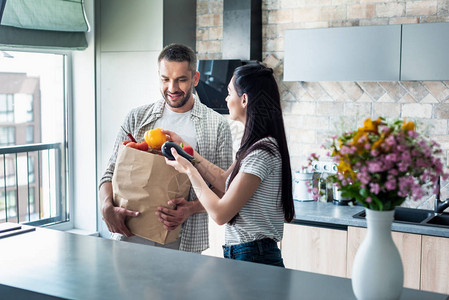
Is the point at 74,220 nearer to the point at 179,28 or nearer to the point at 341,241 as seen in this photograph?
the point at 179,28

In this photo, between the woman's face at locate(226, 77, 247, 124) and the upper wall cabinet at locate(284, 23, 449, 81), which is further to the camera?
the upper wall cabinet at locate(284, 23, 449, 81)

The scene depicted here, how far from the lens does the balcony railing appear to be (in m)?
3.98

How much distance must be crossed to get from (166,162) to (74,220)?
2.66m

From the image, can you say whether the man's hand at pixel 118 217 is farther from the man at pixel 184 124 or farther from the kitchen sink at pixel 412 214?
the kitchen sink at pixel 412 214

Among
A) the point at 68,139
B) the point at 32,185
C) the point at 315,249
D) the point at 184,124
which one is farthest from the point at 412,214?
the point at 32,185

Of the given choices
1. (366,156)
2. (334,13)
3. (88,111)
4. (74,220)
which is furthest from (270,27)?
(366,156)

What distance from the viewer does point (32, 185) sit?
418 centimetres

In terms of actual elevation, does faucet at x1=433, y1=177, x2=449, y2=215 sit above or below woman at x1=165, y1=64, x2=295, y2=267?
below

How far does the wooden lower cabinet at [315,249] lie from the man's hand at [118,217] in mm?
1528

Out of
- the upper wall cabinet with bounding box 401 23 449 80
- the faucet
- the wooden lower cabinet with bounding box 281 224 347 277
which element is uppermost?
the upper wall cabinet with bounding box 401 23 449 80

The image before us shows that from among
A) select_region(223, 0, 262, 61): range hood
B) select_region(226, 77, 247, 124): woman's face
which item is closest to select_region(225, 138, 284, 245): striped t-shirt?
select_region(226, 77, 247, 124): woman's face

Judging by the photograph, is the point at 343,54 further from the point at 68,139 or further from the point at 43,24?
the point at 68,139

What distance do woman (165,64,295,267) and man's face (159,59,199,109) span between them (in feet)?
1.11

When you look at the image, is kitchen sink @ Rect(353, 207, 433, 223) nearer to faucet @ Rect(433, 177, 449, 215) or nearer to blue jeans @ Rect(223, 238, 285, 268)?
faucet @ Rect(433, 177, 449, 215)
